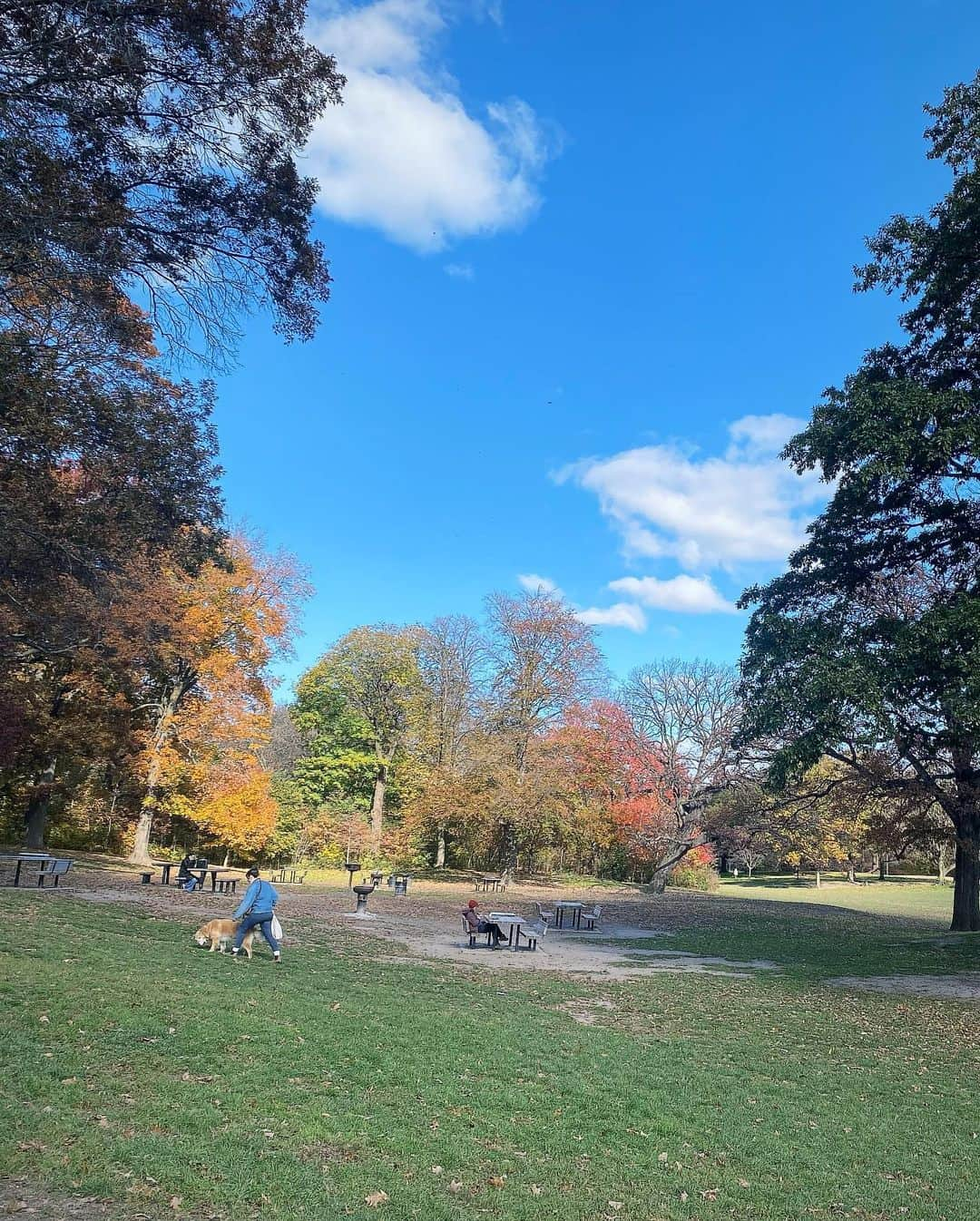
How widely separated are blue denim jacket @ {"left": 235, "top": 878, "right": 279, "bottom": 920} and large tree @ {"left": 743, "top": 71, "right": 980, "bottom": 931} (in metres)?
8.67

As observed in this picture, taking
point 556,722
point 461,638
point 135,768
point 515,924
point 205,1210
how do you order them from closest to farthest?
point 205,1210, point 515,924, point 135,768, point 556,722, point 461,638

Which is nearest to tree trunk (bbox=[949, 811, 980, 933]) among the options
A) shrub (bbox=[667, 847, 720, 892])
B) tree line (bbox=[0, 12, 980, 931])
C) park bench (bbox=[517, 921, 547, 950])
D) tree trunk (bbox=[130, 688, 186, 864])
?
tree line (bbox=[0, 12, 980, 931])

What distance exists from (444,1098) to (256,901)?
19.9 feet

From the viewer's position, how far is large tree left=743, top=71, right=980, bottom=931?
39.8 feet

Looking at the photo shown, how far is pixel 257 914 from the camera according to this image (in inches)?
432

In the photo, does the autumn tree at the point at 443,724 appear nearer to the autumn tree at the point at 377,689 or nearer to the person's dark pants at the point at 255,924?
the autumn tree at the point at 377,689

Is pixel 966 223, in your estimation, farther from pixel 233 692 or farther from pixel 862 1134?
pixel 233 692

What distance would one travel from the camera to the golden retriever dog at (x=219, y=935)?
1090 cm

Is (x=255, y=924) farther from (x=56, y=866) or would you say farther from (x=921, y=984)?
(x=921, y=984)

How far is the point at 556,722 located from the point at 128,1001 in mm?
27548

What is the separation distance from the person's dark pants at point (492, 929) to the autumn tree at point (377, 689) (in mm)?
25211

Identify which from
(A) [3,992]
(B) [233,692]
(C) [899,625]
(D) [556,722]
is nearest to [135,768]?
(B) [233,692]

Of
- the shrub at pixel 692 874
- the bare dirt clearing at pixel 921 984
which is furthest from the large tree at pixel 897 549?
the shrub at pixel 692 874

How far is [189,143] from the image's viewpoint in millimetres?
8172
